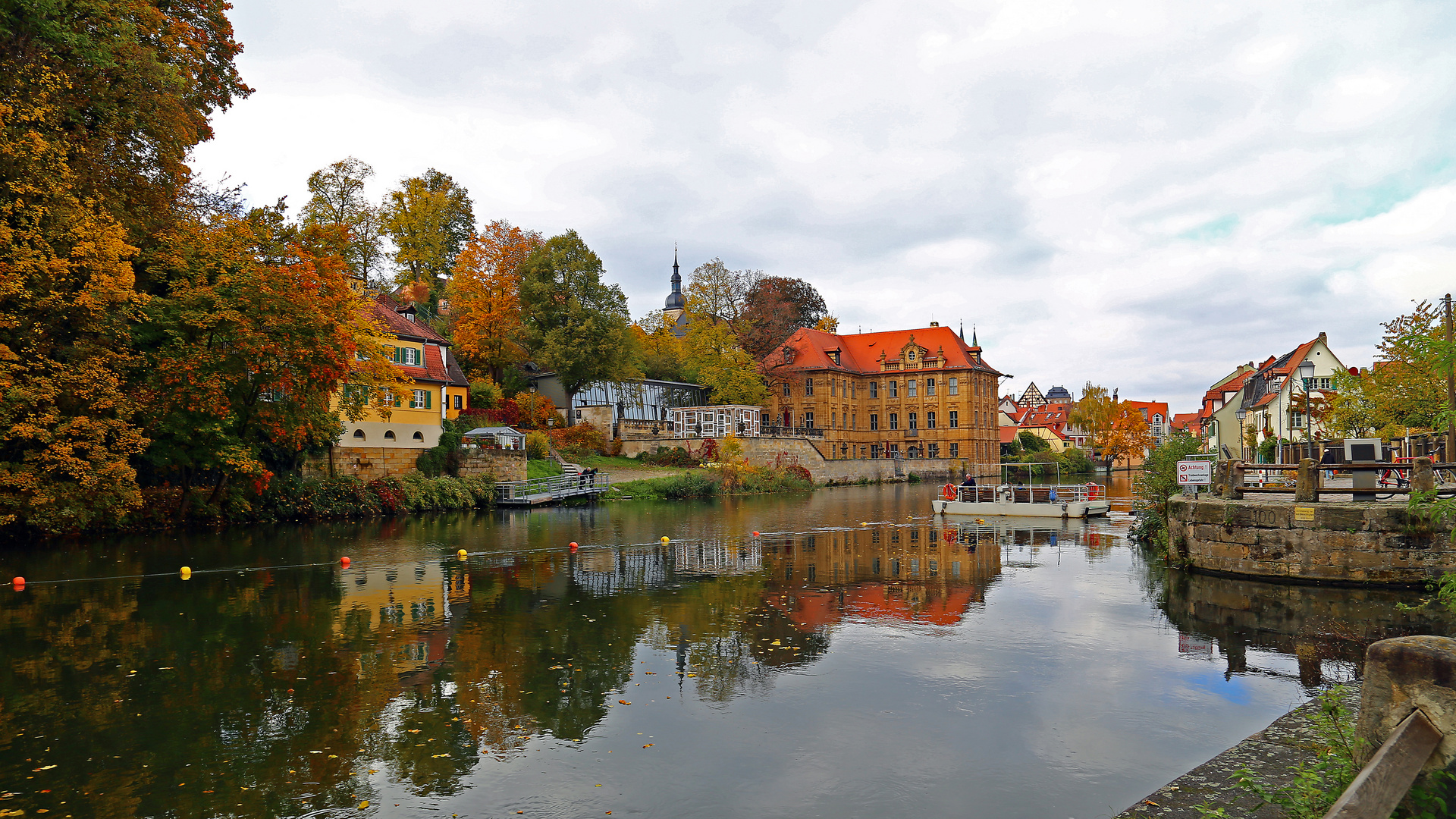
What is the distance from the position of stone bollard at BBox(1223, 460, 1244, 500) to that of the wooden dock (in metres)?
29.2

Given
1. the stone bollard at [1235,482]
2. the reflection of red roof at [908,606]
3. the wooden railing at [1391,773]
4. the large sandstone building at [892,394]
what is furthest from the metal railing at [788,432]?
the wooden railing at [1391,773]

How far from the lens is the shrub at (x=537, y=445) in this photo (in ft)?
154

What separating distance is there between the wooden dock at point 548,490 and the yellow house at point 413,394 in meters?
4.68

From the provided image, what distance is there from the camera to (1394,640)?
4520 millimetres

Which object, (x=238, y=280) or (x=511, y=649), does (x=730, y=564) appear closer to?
(x=511, y=649)

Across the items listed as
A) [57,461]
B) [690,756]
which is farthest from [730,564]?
[57,461]

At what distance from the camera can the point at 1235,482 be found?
60.1ft

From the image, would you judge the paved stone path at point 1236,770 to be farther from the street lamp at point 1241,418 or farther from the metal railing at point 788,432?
the street lamp at point 1241,418

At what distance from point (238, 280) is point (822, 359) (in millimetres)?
53541

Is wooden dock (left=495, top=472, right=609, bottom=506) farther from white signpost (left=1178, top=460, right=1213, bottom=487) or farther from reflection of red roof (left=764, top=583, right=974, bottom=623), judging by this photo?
white signpost (left=1178, top=460, right=1213, bottom=487)

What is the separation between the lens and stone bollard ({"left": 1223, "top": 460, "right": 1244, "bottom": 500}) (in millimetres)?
18078

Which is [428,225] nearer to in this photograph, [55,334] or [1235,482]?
[55,334]

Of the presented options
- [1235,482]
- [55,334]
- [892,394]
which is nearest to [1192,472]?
[1235,482]

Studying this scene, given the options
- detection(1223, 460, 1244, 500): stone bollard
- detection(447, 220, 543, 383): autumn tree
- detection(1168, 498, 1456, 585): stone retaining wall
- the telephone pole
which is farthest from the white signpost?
detection(447, 220, 543, 383): autumn tree
